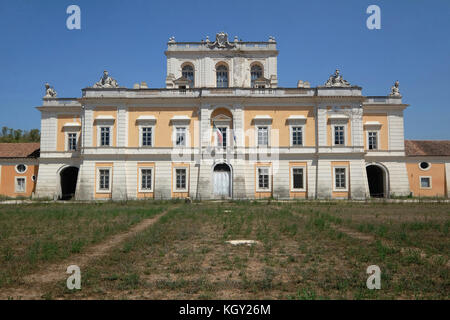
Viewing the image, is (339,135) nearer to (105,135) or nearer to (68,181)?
(105,135)

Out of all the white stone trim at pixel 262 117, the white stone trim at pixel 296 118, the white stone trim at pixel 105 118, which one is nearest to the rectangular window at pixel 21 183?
the white stone trim at pixel 105 118

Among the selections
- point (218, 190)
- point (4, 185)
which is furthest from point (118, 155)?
point (4, 185)

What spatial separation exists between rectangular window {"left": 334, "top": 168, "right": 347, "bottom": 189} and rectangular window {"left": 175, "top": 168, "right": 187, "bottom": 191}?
39.7ft

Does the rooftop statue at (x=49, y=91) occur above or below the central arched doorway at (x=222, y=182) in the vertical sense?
above

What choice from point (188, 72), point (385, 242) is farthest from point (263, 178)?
point (385, 242)

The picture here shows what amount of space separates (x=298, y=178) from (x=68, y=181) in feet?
67.1

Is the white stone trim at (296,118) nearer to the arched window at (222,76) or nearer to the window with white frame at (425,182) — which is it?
the arched window at (222,76)

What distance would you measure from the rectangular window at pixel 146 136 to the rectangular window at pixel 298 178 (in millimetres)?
11965

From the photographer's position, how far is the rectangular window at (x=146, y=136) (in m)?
28.3

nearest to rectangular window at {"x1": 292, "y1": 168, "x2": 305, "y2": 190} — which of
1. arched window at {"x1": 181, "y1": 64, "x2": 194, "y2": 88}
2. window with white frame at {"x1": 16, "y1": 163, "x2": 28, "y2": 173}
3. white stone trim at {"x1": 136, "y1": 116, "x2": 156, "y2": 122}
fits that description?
white stone trim at {"x1": 136, "y1": 116, "x2": 156, "y2": 122}

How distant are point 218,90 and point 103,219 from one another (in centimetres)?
1639

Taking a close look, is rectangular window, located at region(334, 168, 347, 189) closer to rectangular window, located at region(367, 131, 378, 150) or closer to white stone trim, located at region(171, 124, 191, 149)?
rectangular window, located at region(367, 131, 378, 150)

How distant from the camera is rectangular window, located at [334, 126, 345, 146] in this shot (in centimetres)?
2784

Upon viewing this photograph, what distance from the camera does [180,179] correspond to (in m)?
28.1
